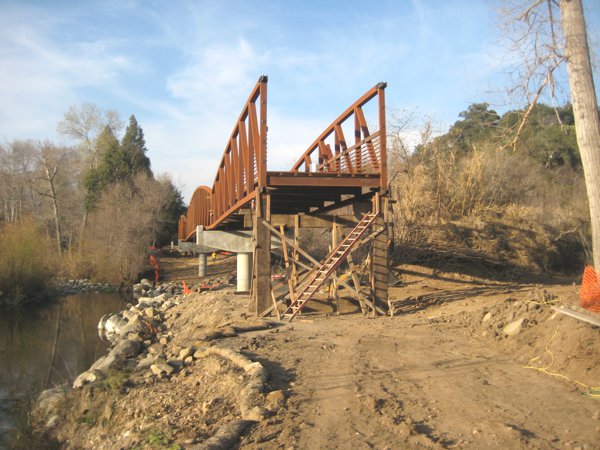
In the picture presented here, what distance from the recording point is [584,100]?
8.30m

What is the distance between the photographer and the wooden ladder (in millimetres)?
11672

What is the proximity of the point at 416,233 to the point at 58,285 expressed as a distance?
23819mm

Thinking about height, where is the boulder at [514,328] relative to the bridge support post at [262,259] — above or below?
below

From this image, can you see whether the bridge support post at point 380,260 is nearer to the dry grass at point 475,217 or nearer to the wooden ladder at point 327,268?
the wooden ladder at point 327,268

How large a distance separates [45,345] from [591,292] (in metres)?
17.8

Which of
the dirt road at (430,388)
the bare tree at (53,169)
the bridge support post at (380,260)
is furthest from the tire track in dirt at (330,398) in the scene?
the bare tree at (53,169)

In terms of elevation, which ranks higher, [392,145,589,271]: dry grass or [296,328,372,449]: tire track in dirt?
[392,145,589,271]: dry grass

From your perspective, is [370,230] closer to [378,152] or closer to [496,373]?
[378,152]

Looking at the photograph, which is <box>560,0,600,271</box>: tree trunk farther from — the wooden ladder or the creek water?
the creek water

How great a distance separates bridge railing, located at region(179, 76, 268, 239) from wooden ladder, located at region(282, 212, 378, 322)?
2353mm

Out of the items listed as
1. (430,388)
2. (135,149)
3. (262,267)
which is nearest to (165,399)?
(430,388)

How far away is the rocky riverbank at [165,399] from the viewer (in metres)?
5.88

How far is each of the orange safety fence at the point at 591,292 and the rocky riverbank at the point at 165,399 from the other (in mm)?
4887

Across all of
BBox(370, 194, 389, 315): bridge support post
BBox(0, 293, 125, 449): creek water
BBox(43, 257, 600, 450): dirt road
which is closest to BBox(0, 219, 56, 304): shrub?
BBox(0, 293, 125, 449): creek water
